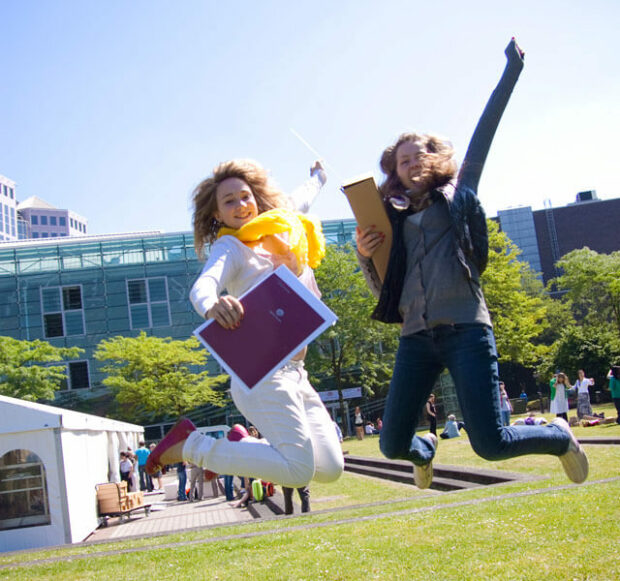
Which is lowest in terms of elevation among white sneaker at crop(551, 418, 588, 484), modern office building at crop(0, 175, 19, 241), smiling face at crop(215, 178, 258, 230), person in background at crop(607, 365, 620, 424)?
person in background at crop(607, 365, 620, 424)

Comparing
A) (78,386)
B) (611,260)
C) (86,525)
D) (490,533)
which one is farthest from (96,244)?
(490,533)

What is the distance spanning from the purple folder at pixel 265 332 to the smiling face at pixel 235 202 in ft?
2.70

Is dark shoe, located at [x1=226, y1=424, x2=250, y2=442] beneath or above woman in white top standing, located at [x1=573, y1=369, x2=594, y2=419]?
above

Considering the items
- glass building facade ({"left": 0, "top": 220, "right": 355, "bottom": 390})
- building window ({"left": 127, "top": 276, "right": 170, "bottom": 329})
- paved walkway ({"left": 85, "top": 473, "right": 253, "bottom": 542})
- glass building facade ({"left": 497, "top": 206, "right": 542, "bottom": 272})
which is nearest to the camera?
paved walkway ({"left": 85, "top": 473, "right": 253, "bottom": 542})

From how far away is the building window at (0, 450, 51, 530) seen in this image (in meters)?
14.8

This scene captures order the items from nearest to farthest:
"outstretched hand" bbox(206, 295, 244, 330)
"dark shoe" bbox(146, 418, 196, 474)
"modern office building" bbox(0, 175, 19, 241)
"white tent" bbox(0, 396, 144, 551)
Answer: "outstretched hand" bbox(206, 295, 244, 330)
"dark shoe" bbox(146, 418, 196, 474)
"white tent" bbox(0, 396, 144, 551)
"modern office building" bbox(0, 175, 19, 241)

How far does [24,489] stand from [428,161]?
14182 millimetres

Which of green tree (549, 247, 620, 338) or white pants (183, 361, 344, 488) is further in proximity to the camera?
green tree (549, 247, 620, 338)

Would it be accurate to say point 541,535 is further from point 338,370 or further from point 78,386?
point 78,386

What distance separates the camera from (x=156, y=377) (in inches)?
1487

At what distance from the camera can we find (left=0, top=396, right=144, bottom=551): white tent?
14.4 m

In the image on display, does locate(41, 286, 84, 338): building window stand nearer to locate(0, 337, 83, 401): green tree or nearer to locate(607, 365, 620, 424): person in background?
locate(0, 337, 83, 401): green tree

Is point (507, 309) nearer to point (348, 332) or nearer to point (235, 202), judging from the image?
point (348, 332)

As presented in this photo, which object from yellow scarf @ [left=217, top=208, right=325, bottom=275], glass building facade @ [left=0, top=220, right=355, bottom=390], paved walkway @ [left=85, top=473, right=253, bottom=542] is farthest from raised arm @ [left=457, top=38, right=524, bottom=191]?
glass building facade @ [left=0, top=220, right=355, bottom=390]
